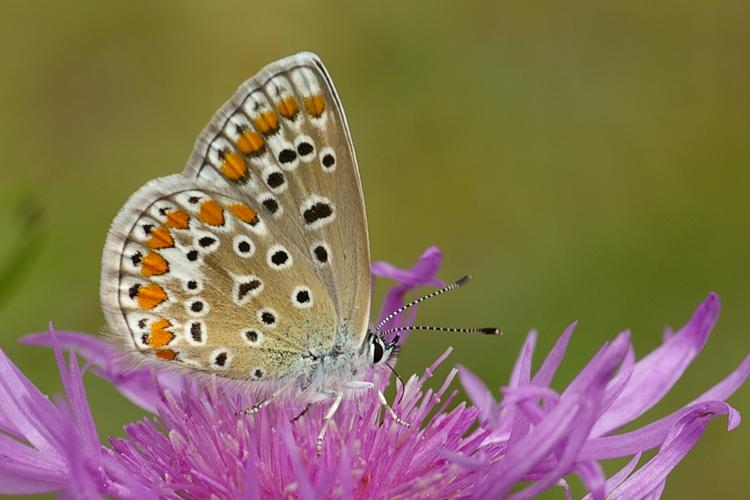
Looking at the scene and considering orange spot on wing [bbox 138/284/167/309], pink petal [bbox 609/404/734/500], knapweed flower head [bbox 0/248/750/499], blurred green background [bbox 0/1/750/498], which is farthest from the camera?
blurred green background [bbox 0/1/750/498]

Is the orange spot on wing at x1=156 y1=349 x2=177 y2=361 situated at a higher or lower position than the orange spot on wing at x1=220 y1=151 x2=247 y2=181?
lower

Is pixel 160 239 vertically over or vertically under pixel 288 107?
under

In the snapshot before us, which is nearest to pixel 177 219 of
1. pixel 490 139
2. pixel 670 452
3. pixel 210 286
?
pixel 210 286

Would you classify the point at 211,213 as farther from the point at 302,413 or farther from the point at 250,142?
the point at 302,413

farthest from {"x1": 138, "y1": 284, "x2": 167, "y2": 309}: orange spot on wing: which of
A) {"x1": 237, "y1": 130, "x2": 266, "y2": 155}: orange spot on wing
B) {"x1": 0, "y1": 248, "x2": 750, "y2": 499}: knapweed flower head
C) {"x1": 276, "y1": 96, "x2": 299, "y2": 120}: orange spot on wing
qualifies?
{"x1": 276, "y1": 96, "x2": 299, "y2": 120}: orange spot on wing

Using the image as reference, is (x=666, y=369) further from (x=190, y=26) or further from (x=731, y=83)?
(x=190, y=26)

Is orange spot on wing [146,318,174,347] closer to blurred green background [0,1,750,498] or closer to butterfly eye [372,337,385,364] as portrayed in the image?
butterfly eye [372,337,385,364]
